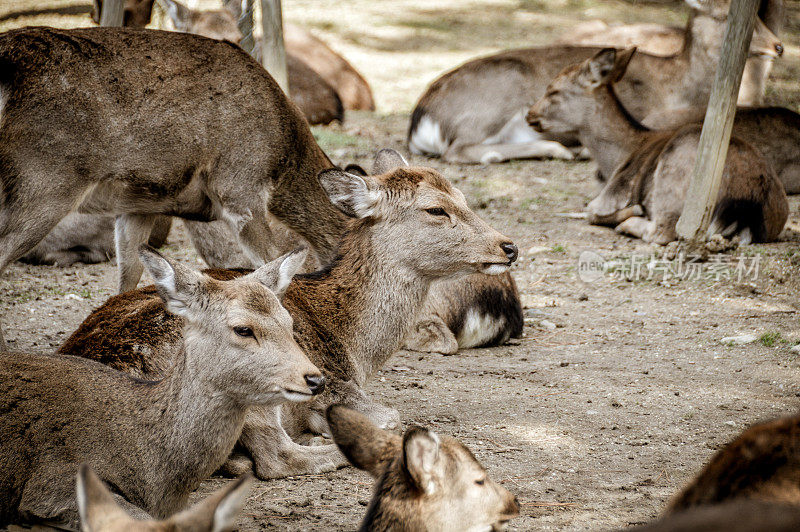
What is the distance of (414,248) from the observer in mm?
5285

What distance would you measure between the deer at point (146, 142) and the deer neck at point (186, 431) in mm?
1901

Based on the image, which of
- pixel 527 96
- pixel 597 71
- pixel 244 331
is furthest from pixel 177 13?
pixel 244 331

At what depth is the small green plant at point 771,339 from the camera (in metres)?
6.25

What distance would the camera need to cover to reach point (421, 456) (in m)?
3.02

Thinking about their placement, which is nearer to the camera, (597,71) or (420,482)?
(420,482)

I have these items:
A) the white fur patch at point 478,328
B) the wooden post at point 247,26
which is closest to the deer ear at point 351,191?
the white fur patch at point 478,328

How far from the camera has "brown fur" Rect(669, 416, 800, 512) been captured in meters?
2.37

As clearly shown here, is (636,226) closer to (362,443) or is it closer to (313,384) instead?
(313,384)

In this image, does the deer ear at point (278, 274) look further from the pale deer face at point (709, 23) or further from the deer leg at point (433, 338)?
the pale deer face at point (709, 23)

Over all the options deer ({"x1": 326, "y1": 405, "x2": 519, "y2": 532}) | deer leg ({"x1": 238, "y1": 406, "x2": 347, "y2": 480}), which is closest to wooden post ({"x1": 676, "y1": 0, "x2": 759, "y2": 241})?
deer leg ({"x1": 238, "y1": 406, "x2": 347, "y2": 480})

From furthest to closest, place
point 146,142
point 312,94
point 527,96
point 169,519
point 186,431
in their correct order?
point 312,94, point 527,96, point 146,142, point 186,431, point 169,519

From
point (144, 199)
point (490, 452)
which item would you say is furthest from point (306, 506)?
point (144, 199)

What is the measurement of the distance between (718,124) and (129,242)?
14.7ft

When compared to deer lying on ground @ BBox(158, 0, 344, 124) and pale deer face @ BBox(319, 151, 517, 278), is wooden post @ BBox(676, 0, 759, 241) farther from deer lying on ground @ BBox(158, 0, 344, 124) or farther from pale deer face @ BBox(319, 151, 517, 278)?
deer lying on ground @ BBox(158, 0, 344, 124)
